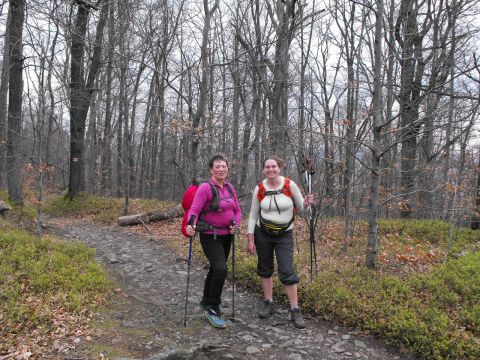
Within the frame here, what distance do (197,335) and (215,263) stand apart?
94cm

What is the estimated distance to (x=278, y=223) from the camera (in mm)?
4793

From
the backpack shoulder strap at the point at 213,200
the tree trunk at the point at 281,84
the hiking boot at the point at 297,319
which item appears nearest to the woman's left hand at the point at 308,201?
the backpack shoulder strap at the point at 213,200

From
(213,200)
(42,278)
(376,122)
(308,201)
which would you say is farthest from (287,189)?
(42,278)

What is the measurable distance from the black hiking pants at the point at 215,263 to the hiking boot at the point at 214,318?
9cm

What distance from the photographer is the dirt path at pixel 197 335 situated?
3.97 m

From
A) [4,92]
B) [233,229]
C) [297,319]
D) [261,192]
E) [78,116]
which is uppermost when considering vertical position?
[4,92]

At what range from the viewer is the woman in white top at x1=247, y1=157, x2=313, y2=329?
480 centimetres

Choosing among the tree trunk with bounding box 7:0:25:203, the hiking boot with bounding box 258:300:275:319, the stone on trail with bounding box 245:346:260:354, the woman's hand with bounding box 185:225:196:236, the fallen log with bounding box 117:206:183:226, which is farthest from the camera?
the fallen log with bounding box 117:206:183:226

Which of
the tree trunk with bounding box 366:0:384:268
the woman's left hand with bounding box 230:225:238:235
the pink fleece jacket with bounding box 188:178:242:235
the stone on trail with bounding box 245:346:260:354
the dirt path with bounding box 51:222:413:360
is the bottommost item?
the stone on trail with bounding box 245:346:260:354

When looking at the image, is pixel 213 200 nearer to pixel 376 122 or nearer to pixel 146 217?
pixel 376 122

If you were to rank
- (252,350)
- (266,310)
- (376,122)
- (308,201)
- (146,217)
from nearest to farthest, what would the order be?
(252,350) → (308,201) → (266,310) → (376,122) → (146,217)

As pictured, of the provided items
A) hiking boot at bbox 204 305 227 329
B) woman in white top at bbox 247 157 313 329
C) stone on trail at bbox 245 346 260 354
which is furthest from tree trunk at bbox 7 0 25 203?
stone on trail at bbox 245 346 260 354

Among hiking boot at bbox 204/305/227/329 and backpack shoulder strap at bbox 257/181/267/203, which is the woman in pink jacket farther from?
backpack shoulder strap at bbox 257/181/267/203

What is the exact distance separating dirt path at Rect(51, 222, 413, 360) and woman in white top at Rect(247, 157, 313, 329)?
316mm
